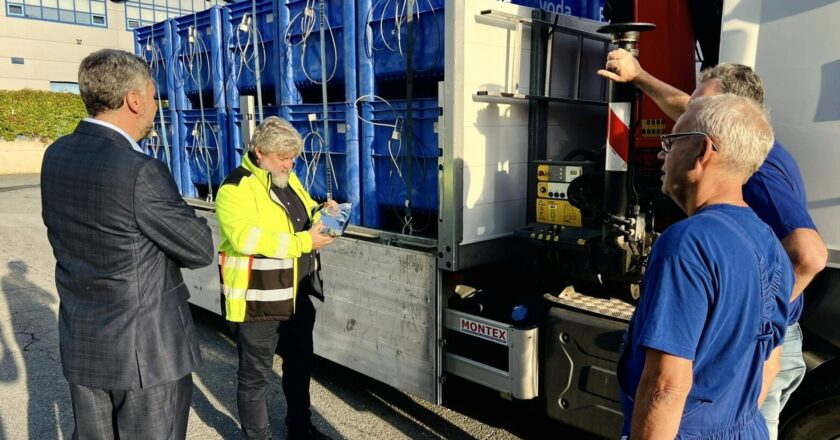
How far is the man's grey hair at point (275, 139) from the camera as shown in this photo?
3043 millimetres

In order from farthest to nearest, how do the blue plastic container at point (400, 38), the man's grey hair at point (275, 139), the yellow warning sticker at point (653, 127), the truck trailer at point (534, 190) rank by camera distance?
the blue plastic container at point (400, 38), the man's grey hair at point (275, 139), the yellow warning sticker at point (653, 127), the truck trailer at point (534, 190)

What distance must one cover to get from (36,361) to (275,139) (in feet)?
10.8

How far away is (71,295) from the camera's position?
2.17 metres

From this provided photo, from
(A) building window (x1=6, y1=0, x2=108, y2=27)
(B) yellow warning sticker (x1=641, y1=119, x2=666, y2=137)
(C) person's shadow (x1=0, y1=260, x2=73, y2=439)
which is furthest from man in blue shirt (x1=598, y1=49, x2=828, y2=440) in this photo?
(A) building window (x1=6, y1=0, x2=108, y2=27)

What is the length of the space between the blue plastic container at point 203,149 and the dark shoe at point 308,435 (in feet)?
8.18

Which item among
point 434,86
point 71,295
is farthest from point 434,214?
point 71,295

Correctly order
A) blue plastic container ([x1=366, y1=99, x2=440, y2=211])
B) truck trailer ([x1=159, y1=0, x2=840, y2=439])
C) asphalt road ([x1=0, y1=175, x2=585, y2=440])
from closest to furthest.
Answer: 1. truck trailer ([x1=159, y1=0, x2=840, y2=439])
2. blue plastic container ([x1=366, y1=99, x2=440, y2=211])
3. asphalt road ([x1=0, y1=175, x2=585, y2=440])

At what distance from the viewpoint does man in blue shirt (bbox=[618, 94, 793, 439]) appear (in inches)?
52.6

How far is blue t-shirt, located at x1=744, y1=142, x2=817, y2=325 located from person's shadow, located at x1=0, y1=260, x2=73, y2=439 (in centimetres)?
380

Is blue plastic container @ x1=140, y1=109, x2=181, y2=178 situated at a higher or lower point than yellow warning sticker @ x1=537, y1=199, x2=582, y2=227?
higher

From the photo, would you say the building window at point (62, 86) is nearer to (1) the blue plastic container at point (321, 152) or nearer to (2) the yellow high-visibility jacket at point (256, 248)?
(1) the blue plastic container at point (321, 152)

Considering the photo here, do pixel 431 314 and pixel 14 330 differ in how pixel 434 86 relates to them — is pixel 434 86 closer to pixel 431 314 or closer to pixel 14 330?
pixel 431 314

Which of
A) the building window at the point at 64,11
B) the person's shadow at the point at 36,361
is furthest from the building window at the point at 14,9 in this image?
the person's shadow at the point at 36,361

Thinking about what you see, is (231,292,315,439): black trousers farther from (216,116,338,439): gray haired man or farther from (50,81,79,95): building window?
(50,81,79,95): building window
